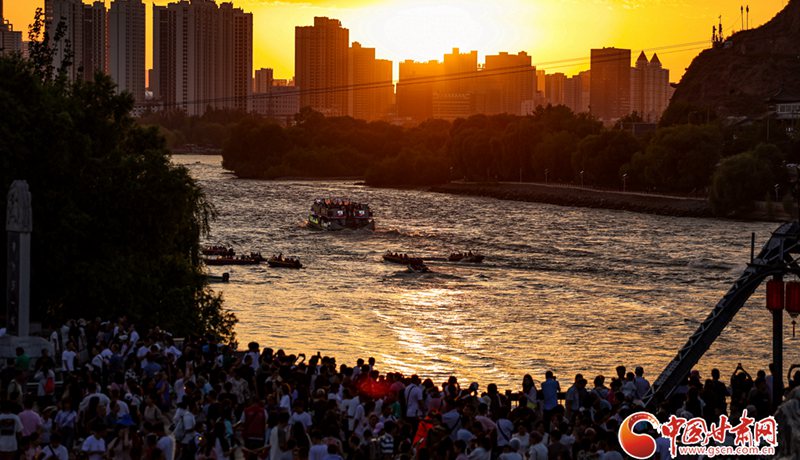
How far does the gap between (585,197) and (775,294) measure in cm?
9116

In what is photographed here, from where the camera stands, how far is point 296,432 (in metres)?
11.3

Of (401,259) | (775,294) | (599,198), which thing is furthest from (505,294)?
(599,198)

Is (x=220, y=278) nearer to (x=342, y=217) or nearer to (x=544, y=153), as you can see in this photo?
(x=342, y=217)

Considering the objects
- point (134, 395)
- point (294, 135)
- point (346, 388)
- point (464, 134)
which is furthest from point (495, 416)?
point (294, 135)

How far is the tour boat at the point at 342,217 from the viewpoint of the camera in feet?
255

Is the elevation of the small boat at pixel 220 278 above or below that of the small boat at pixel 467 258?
below

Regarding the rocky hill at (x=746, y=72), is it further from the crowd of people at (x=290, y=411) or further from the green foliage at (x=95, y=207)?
the crowd of people at (x=290, y=411)

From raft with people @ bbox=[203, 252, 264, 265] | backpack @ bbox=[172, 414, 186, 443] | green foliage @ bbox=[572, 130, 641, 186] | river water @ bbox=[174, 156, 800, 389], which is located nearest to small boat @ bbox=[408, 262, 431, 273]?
river water @ bbox=[174, 156, 800, 389]

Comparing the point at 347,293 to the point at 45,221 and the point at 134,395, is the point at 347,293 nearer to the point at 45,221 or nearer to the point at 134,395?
the point at 45,221

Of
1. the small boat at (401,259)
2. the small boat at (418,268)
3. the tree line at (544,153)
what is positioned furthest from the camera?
the tree line at (544,153)

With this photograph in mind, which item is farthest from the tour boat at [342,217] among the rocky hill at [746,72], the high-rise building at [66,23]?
the rocky hill at [746,72]

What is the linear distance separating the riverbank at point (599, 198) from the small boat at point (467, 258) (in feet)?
98.5

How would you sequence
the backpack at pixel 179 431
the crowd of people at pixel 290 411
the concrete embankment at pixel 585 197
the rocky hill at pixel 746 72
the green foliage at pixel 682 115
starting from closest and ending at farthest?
1. the crowd of people at pixel 290 411
2. the backpack at pixel 179 431
3. the concrete embankment at pixel 585 197
4. the green foliage at pixel 682 115
5. the rocky hill at pixel 746 72

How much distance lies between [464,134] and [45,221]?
380ft
